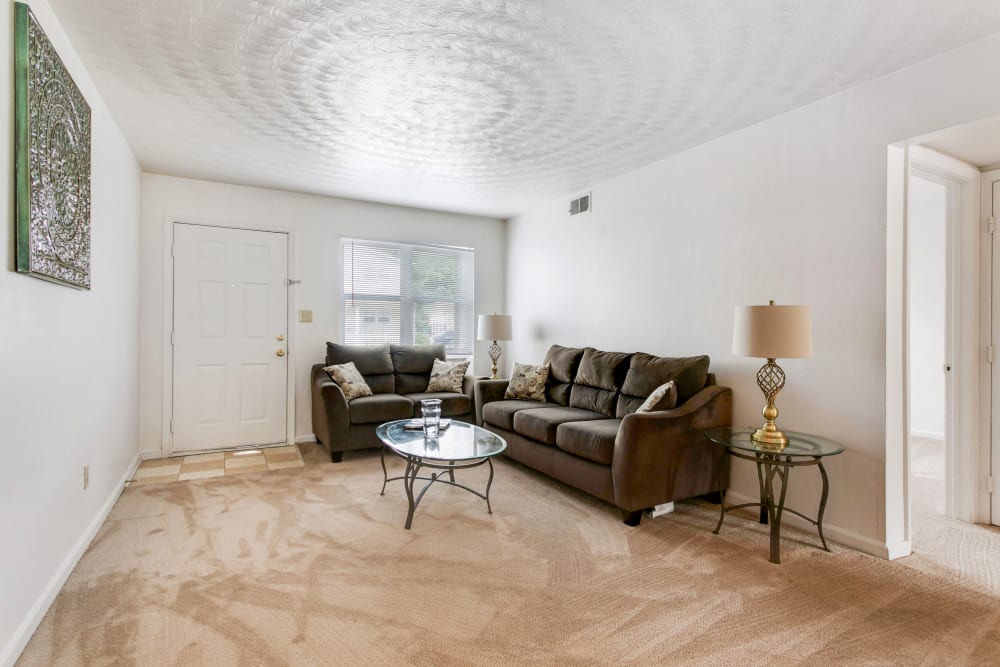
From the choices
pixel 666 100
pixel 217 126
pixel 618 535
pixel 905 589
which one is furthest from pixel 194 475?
pixel 905 589

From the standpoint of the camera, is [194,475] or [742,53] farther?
[194,475]

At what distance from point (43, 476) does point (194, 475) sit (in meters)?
1.97

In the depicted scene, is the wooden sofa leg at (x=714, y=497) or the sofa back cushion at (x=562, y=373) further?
the sofa back cushion at (x=562, y=373)

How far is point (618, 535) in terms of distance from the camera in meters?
2.77

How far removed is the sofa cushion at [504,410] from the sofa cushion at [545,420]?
0.35 ft

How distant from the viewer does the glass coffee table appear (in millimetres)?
2820

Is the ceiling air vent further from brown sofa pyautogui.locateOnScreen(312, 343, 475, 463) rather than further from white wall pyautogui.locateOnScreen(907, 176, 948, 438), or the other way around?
white wall pyautogui.locateOnScreen(907, 176, 948, 438)

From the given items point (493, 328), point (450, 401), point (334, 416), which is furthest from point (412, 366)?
point (334, 416)

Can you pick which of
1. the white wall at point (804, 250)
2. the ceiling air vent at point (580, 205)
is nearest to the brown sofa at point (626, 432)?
the white wall at point (804, 250)

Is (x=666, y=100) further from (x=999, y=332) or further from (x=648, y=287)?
(x=999, y=332)

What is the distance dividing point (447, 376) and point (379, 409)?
906 millimetres

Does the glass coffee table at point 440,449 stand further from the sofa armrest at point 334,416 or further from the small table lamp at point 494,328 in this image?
the small table lamp at point 494,328

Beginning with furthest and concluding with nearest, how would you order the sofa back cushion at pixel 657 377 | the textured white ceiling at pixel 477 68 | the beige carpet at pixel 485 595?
1. the sofa back cushion at pixel 657 377
2. the textured white ceiling at pixel 477 68
3. the beige carpet at pixel 485 595

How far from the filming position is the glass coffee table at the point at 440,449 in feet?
9.25
